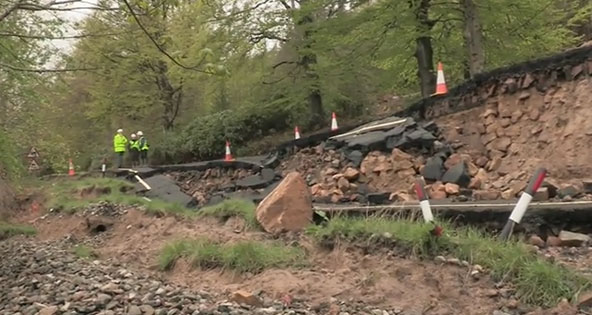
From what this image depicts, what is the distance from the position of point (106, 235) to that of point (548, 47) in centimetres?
1320

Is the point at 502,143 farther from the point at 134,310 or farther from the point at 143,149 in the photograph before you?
the point at 143,149

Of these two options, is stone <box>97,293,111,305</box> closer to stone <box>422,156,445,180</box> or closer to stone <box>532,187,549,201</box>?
stone <box>532,187,549,201</box>

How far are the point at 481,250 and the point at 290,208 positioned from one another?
280 cm

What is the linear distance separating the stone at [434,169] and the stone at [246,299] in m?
5.43

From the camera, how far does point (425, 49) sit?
640 inches

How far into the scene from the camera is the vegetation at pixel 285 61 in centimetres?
1359

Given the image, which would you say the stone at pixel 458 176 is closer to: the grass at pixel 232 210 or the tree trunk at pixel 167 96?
the grass at pixel 232 210

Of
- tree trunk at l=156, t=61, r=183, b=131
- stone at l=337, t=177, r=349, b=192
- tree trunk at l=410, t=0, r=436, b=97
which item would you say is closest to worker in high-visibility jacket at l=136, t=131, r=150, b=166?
tree trunk at l=156, t=61, r=183, b=131

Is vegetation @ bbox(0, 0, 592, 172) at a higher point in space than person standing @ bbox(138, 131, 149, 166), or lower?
higher

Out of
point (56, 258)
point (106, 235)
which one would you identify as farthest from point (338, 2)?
point (56, 258)

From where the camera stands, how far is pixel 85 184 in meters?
17.3

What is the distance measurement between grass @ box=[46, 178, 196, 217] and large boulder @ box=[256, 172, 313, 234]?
10.2ft

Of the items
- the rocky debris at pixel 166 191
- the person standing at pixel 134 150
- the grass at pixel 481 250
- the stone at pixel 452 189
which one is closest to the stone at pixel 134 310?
the grass at pixel 481 250

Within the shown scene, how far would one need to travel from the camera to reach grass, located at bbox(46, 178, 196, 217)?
11.2m
